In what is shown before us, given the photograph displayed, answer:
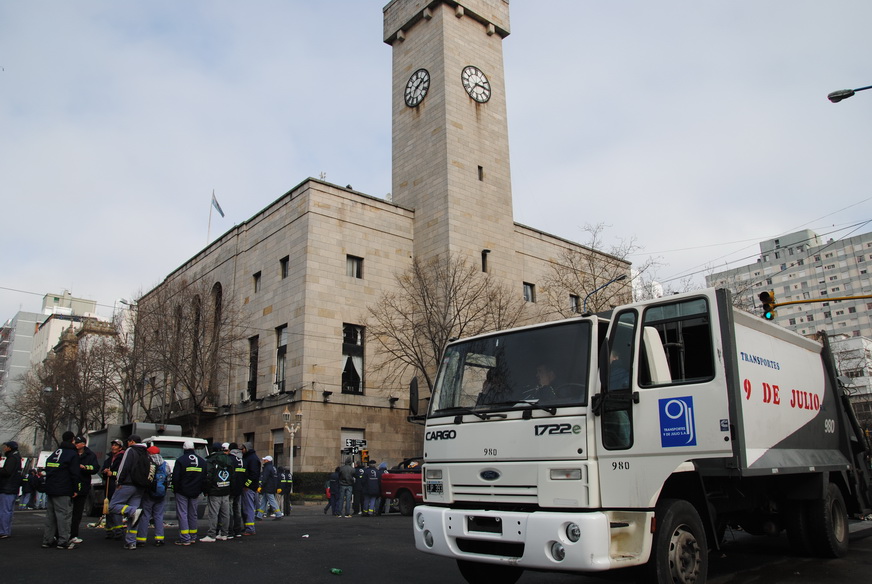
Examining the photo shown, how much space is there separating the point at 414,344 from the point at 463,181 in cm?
929

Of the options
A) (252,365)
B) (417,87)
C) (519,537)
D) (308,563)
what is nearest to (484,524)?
(519,537)

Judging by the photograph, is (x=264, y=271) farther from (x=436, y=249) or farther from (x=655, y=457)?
(x=655, y=457)

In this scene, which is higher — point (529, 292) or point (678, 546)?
point (529, 292)

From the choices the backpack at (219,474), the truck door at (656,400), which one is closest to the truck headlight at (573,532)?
the truck door at (656,400)

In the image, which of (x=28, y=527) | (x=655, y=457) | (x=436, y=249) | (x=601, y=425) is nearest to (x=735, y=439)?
(x=655, y=457)

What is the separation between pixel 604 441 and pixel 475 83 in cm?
3449

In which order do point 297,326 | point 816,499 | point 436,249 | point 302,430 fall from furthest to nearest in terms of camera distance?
point 436,249 → point 297,326 → point 302,430 → point 816,499

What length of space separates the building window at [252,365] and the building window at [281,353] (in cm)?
251

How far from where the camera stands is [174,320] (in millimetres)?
40875

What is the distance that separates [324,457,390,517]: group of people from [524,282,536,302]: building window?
19.2 meters

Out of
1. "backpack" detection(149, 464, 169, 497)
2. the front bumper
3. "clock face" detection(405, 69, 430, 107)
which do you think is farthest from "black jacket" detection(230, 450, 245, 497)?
"clock face" detection(405, 69, 430, 107)

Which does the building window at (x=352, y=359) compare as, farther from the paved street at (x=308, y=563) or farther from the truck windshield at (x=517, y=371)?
the truck windshield at (x=517, y=371)

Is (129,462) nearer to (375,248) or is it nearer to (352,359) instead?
(352,359)

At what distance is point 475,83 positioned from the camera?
38.2 metres
